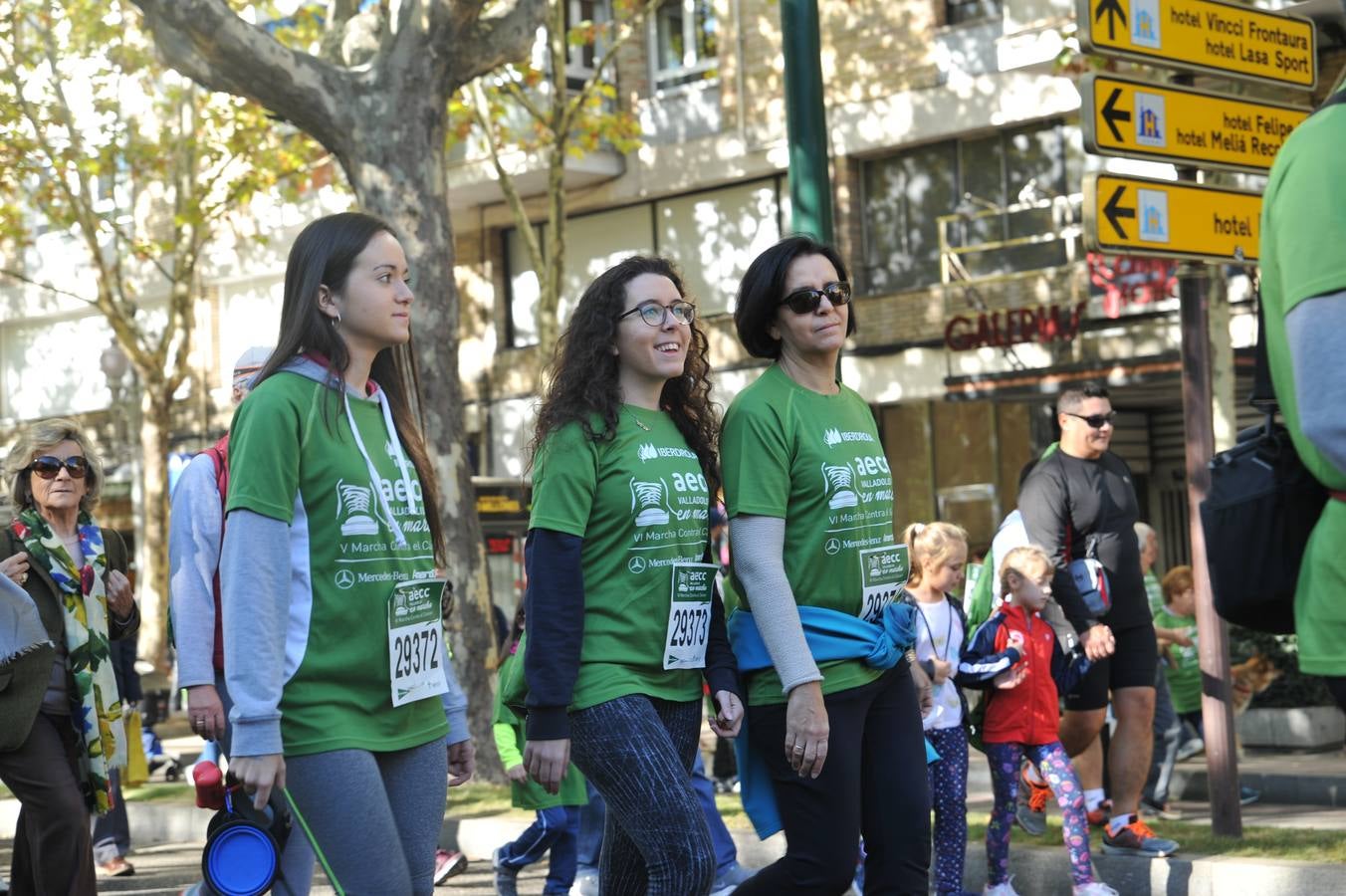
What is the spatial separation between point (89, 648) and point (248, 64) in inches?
261

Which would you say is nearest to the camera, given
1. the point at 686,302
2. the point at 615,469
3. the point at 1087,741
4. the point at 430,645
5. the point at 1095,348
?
the point at 430,645

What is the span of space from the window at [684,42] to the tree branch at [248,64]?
1300 centimetres

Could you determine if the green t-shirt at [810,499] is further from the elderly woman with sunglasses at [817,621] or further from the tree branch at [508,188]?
the tree branch at [508,188]

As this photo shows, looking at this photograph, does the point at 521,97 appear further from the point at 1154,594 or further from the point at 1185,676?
the point at 1154,594

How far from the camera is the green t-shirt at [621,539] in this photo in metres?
4.74

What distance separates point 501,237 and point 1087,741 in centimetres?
2093

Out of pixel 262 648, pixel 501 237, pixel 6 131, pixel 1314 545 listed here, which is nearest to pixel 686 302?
pixel 262 648

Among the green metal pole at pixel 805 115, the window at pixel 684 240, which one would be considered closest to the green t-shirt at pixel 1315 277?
the green metal pole at pixel 805 115

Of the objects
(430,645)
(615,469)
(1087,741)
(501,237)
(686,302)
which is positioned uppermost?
(501,237)

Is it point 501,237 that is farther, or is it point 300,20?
point 501,237

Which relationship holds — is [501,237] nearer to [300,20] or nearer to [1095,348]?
[300,20]

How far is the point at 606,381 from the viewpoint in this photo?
16.5 ft

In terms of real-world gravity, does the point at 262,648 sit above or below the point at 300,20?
below

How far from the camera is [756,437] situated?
16.4 ft
